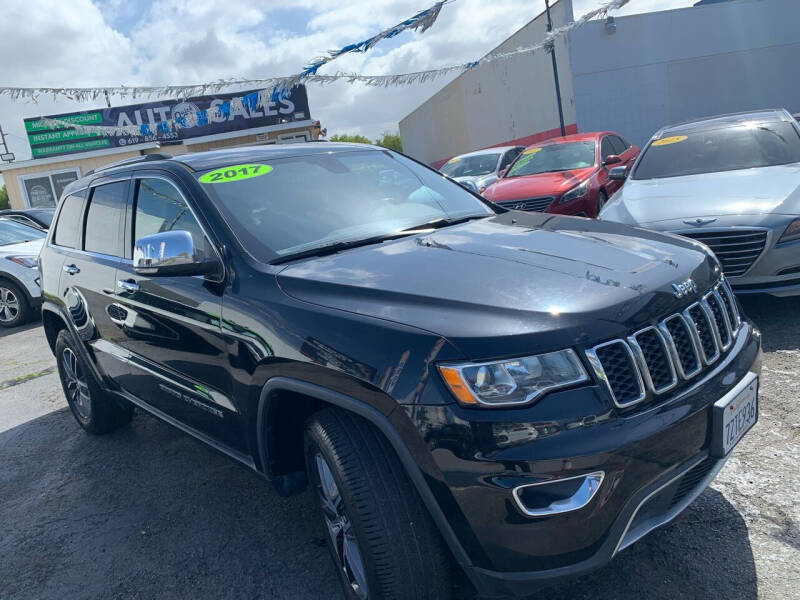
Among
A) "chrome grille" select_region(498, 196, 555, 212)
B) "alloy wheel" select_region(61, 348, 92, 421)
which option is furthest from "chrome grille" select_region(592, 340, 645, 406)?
"chrome grille" select_region(498, 196, 555, 212)

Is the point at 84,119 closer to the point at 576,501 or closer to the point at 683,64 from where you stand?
the point at 683,64

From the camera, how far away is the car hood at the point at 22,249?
9383mm

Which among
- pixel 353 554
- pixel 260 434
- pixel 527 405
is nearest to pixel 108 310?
pixel 260 434

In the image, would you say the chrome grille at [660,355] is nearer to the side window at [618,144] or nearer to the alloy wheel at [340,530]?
the alloy wheel at [340,530]

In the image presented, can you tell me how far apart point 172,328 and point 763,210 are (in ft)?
12.9

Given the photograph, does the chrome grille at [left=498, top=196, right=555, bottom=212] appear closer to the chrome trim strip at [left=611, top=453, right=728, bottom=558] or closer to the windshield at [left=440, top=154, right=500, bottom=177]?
the windshield at [left=440, top=154, right=500, bottom=177]

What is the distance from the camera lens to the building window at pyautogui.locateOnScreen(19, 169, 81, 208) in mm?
23734

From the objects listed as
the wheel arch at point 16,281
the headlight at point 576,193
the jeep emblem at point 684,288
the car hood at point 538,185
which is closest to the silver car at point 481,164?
the car hood at point 538,185

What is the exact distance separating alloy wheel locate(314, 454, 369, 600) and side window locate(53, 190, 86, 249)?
2.59 metres

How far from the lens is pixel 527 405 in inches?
71.4

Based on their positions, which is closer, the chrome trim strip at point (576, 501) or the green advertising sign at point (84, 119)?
the chrome trim strip at point (576, 501)

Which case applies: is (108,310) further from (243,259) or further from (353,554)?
(353,554)

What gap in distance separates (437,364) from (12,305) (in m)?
9.26

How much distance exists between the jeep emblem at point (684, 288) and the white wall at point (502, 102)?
59.7ft
